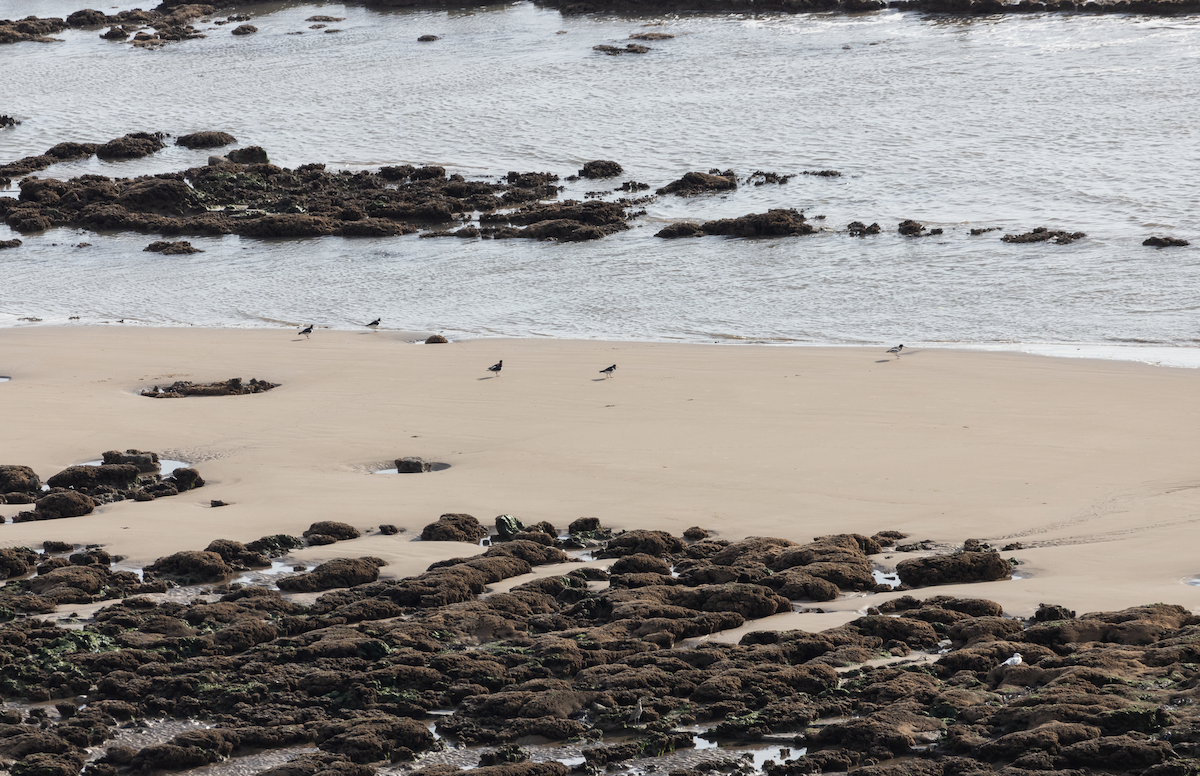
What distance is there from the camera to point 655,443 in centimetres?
1602

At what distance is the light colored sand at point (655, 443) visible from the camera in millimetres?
12820

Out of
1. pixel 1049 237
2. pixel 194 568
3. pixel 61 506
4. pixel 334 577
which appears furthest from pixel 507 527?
pixel 1049 237

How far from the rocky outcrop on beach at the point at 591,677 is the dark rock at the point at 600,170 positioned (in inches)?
989

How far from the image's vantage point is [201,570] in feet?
37.8

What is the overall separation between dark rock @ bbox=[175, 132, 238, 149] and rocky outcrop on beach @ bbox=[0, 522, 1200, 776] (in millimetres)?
33072

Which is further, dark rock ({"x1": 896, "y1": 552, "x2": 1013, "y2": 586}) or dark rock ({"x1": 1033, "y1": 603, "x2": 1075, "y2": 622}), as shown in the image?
dark rock ({"x1": 896, "y1": 552, "x2": 1013, "y2": 586})

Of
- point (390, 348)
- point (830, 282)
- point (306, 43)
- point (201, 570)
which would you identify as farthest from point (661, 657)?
point (306, 43)

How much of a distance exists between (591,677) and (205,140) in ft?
122

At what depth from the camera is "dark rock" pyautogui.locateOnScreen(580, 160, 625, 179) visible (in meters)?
35.1

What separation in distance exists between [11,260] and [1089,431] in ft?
84.4

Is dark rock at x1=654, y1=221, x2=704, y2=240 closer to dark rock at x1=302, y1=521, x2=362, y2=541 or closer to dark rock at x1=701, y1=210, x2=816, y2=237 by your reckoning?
dark rock at x1=701, y1=210, x2=816, y2=237

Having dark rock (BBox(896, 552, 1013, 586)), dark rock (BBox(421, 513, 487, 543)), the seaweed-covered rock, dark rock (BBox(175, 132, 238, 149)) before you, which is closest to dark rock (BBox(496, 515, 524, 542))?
dark rock (BBox(421, 513, 487, 543))

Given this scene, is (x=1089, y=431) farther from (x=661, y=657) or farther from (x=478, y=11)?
(x=478, y=11)

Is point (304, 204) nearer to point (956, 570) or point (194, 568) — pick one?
point (194, 568)
